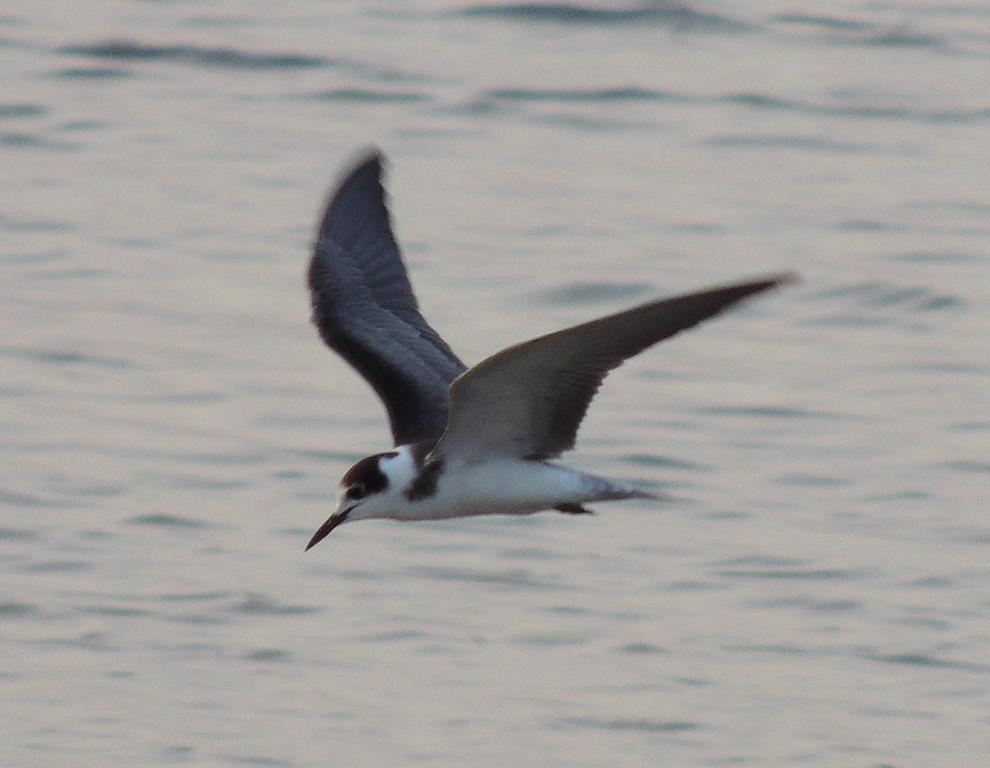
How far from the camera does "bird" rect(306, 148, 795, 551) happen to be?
7.07 metres

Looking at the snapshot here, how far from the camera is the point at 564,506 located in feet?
26.3

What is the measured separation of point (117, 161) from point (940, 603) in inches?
295

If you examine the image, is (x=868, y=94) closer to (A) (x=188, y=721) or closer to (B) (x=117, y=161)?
(B) (x=117, y=161)

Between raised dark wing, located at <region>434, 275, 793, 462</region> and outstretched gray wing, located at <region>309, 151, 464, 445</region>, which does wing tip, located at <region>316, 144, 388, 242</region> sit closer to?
outstretched gray wing, located at <region>309, 151, 464, 445</region>

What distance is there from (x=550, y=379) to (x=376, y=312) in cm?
174

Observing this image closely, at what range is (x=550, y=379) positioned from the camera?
24.7 feet

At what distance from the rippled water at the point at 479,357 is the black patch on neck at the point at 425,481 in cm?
96

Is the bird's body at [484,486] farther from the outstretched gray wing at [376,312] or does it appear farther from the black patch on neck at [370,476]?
the outstretched gray wing at [376,312]

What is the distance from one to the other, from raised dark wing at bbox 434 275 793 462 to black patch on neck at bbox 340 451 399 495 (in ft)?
0.71

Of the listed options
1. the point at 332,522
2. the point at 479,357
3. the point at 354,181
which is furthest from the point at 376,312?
the point at 479,357

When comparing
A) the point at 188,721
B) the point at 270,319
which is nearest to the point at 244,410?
the point at 270,319

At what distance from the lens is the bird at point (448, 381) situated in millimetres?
7074

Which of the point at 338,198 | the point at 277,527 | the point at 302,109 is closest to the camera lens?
the point at 338,198

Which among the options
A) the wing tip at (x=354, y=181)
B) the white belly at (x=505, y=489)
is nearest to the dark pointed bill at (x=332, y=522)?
the white belly at (x=505, y=489)
